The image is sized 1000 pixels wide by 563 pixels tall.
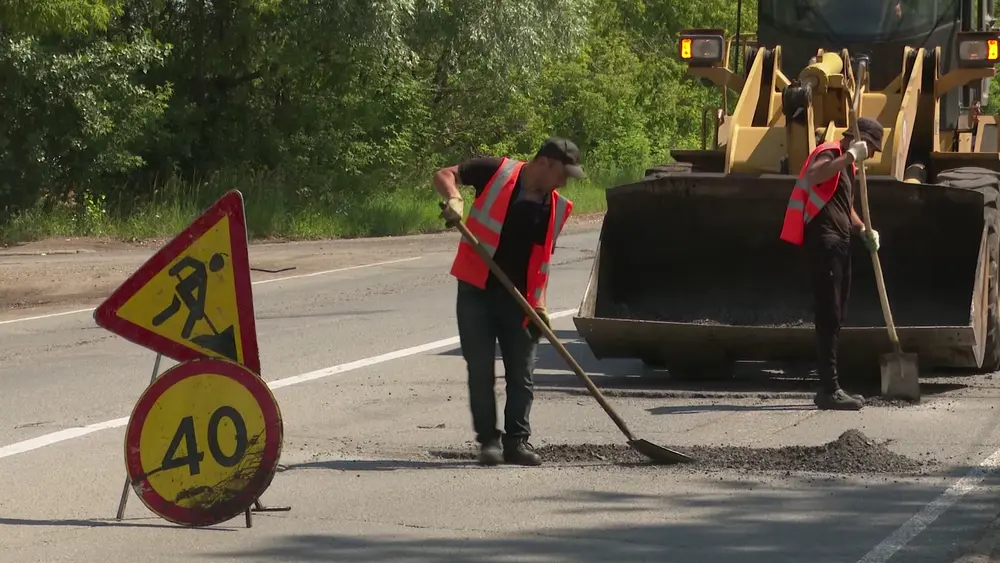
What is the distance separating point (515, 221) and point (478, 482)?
50.1 inches

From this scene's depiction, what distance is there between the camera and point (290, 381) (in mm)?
10758

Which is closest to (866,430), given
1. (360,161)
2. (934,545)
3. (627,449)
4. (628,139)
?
(627,449)

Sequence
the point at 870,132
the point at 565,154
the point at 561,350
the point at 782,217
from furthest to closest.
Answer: the point at 782,217 < the point at 870,132 < the point at 561,350 < the point at 565,154

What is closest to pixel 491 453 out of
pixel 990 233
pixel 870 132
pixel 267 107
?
pixel 870 132

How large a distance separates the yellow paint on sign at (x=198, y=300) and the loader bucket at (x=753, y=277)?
13.7 ft

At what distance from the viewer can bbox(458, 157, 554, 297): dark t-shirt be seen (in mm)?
7770

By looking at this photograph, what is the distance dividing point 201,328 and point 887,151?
6.25 metres

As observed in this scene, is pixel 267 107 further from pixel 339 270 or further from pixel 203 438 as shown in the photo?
pixel 203 438

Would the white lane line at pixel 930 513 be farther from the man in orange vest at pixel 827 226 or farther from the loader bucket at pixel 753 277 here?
the loader bucket at pixel 753 277

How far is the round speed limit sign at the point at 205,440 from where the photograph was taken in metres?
6.39

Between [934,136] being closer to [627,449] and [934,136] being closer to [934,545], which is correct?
[627,449]

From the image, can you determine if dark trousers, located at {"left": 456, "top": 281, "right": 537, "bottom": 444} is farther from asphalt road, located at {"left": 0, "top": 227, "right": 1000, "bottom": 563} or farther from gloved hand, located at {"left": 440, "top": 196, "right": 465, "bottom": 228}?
gloved hand, located at {"left": 440, "top": 196, "right": 465, "bottom": 228}

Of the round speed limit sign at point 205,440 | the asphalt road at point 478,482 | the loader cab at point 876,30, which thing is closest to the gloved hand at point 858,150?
the asphalt road at point 478,482

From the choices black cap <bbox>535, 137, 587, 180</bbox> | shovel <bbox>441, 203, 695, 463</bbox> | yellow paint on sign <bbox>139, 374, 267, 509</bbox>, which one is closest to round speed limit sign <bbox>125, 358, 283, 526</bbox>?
yellow paint on sign <bbox>139, 374, 267, 509</bbox>
